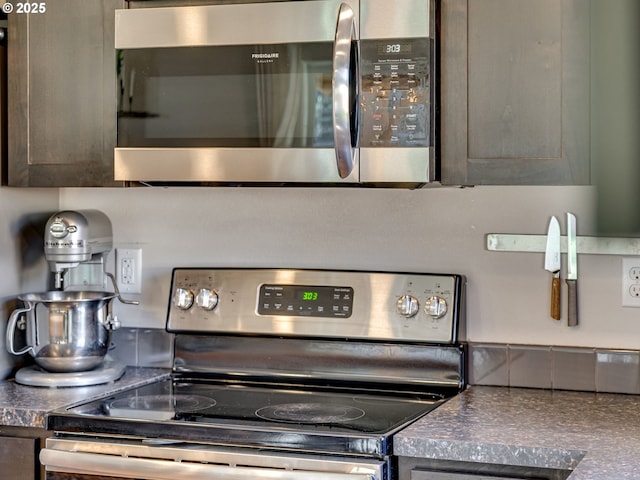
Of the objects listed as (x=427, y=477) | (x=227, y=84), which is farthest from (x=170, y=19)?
(x=427, y=477)

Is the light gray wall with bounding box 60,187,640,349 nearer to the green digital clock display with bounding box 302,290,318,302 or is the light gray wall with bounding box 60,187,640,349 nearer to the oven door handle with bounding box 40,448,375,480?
the green digital clock display with bounding box 302,290,318,302

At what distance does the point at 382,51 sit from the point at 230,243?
0.77 metres

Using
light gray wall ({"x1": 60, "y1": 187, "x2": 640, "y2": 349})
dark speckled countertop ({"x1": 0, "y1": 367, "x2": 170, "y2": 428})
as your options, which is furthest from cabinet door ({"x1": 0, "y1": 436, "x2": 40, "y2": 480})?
light gray wall ({"x1": 60, "y1": 187, "x2": 640, "y2": 349})

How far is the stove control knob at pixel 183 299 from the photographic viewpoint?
8.50 ft

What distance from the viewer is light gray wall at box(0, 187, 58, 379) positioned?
8.23 ft

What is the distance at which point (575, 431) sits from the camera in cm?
193

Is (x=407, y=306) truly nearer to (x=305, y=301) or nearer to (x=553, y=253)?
(x=305, y=301)

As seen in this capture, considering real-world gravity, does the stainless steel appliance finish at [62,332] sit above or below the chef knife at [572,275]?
below

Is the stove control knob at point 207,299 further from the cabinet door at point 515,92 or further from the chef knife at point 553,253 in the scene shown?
the chef knife at point 553,253

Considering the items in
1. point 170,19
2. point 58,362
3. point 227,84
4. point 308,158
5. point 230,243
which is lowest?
point 58,362

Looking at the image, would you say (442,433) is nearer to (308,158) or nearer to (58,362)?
(308,158)

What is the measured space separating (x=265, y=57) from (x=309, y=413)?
0.81 m

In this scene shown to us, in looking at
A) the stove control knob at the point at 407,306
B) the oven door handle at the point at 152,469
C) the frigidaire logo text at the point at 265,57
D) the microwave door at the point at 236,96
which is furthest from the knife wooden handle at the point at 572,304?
the frigidaire logo text at the point at 265,57

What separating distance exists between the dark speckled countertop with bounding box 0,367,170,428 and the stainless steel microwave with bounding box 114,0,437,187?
20.9 inches
